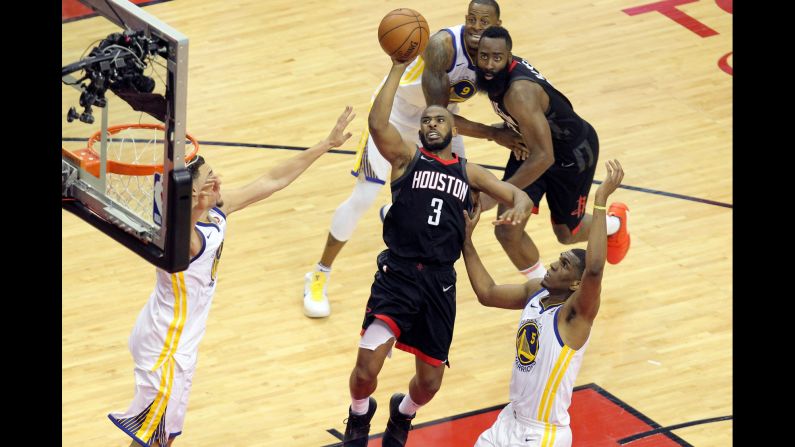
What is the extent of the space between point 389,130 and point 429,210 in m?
0.46

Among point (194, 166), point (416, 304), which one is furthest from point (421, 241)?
point (194, 166)

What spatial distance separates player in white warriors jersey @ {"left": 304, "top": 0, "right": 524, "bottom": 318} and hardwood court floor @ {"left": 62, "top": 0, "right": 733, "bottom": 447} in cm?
23

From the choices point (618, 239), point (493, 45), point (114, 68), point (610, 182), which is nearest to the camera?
point (114, 68)

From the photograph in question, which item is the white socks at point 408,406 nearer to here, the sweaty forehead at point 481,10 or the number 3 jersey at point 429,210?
the number 3 jersey at point 429,210

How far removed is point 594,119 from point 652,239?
6.07 feet

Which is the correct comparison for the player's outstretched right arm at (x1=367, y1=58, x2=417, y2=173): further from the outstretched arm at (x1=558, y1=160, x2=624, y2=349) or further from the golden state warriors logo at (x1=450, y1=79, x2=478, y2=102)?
the golden state warriors logo at (x1=450, y1=79, x2=478, y2=102)

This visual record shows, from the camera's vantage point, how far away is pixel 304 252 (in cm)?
1000

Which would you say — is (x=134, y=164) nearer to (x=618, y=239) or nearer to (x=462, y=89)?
(x=462, y=89)

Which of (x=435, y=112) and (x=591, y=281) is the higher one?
(x=435, y=112)

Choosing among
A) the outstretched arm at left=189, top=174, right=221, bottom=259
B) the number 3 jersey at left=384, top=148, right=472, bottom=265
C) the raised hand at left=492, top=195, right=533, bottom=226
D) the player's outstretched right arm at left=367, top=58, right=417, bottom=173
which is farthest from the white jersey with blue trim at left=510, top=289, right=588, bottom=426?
the outstretched arm at left=189, top=174, right=221, bottom=259

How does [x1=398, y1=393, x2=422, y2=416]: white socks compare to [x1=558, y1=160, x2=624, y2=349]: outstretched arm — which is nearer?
[x1=558, y1=160, x2=624, y2=349]: outstretched arm

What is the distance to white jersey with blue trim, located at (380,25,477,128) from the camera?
9.01 metres

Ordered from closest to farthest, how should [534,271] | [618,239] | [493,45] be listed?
[493,45] → [534,271] → [618,239]

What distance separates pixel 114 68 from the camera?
6445 mm
